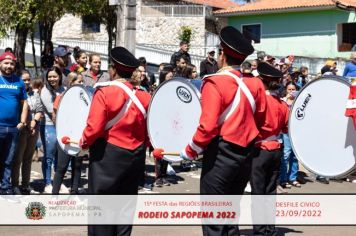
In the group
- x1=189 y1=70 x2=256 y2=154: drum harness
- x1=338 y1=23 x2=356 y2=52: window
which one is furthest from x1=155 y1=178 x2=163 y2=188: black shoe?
x1=338 y1=23 x2=356 y2=52: window

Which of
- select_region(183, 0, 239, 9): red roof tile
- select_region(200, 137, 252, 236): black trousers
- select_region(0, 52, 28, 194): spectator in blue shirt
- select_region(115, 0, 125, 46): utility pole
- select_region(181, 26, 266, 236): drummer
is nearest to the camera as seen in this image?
select_region(181, 26, 266, 236): drummer

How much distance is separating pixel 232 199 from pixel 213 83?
112cm

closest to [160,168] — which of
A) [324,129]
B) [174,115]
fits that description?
[174,115]

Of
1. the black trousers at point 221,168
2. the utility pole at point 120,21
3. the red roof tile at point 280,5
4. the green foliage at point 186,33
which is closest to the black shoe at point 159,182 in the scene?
the utility pole at point 120,21

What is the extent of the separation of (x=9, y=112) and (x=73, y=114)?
47.5 inches

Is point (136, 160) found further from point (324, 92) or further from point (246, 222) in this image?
point (246, 222)

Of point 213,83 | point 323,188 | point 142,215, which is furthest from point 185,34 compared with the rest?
point 213,83

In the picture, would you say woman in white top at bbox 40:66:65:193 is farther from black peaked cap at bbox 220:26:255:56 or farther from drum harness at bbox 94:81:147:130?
black peaked cap at bbox 220:26:255:56

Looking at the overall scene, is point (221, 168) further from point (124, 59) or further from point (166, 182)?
point (166, 182)

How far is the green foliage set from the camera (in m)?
41.8

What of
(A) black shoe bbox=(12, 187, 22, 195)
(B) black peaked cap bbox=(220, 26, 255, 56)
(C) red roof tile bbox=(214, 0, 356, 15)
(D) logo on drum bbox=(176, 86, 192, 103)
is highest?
(C) red roof tile bbox=(214, 0, 356, 15)

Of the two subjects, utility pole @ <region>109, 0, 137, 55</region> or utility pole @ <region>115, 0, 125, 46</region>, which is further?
utility pole @ <region>115, 0, 125, 46</region>

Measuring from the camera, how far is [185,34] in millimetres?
41875

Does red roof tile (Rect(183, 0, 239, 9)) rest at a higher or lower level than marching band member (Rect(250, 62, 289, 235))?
higher
